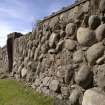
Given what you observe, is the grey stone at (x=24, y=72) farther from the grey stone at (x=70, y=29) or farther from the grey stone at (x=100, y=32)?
the grey stone at (x=100, y=32)

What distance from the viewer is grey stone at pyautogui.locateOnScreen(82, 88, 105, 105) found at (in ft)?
11.9

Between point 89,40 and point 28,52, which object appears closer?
point 89,40

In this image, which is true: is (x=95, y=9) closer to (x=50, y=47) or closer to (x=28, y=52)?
(x=50, y=47)

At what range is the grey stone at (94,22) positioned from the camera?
13.8ft

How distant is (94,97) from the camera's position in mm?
3715

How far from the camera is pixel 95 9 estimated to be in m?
4.34

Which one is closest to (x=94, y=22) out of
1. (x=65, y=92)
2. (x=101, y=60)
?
(x=101, y=60)

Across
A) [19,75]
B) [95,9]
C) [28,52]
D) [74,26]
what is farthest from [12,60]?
[95,9]

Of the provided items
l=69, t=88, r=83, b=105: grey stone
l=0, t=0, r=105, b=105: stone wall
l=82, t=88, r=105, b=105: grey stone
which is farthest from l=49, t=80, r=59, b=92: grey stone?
l=82, t=88, r=105, b=105: grey stone

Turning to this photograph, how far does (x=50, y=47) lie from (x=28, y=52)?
1927 mm

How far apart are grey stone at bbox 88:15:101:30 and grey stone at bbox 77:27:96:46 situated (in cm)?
8

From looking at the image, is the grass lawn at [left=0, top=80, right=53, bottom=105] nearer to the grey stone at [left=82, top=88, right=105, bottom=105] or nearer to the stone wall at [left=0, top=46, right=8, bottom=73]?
the grey stone at [left=82, top=88, right=105, bottom=105]

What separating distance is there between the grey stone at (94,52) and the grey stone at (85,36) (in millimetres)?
119

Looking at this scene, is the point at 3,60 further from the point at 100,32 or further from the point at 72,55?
the point at 100,32
